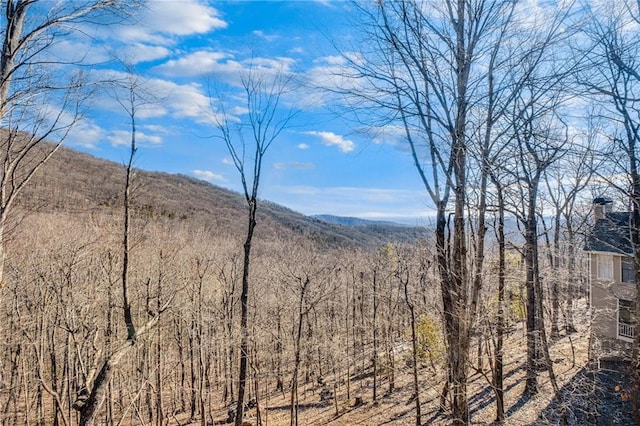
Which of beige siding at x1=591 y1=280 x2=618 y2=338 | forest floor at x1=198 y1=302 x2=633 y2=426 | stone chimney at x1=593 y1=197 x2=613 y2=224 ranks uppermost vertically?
stone chimney at x1=593 y1=197 x2=613 y2=224

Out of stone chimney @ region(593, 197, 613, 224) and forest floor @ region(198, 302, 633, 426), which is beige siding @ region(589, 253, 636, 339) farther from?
stone chimney @ region(593, 197, 613, 224)

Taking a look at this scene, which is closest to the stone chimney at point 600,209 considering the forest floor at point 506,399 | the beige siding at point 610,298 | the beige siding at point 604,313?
the beige siding at point 610,298

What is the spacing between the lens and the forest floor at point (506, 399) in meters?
10.2

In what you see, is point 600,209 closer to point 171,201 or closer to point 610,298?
point 610,298

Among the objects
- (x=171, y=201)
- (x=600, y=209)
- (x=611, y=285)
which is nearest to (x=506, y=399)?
(x=611, y=285)

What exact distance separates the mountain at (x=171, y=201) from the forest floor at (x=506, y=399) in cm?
1864

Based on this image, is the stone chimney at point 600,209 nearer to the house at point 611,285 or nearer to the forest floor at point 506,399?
the house at point 611,285

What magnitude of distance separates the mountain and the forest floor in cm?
1864

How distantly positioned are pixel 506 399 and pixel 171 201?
65.1 meters

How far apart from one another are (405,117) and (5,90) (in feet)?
13.2

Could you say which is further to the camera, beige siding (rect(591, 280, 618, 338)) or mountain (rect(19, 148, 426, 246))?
mountain (rect(19, 148, 426, 246))

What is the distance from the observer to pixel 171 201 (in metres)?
67.9

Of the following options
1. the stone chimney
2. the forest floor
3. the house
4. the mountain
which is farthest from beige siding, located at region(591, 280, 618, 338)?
the mountain

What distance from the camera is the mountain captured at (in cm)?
4356
